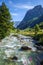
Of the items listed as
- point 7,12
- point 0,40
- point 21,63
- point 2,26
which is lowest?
point 21,63

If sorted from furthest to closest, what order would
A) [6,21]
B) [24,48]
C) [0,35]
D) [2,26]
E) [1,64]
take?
[6,21] < [2,26] < [0,35] < [24,48] < [1,64]

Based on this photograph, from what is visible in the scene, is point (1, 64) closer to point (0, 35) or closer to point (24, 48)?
point (24, 48)

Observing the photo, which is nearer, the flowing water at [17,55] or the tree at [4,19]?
the flowing water at [17,55]

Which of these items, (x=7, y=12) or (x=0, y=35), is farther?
(x=7, y=12)

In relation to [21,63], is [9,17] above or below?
above

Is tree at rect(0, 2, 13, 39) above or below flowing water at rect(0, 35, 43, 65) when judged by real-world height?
above

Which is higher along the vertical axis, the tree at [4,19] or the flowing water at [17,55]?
the tree at [4,19]

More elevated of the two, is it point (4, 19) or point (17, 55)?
point (4, 19)

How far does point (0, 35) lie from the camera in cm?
6806

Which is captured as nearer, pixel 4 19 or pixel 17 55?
pixel 17 55

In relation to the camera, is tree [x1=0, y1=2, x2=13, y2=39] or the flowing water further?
A: tree [x1=0, y1=2, x2=13, y2=39]

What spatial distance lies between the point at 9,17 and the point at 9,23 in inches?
104

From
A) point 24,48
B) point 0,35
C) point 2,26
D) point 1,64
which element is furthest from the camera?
point 2,26

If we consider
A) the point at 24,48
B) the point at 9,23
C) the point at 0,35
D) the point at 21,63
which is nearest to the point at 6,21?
the point at 9,23
